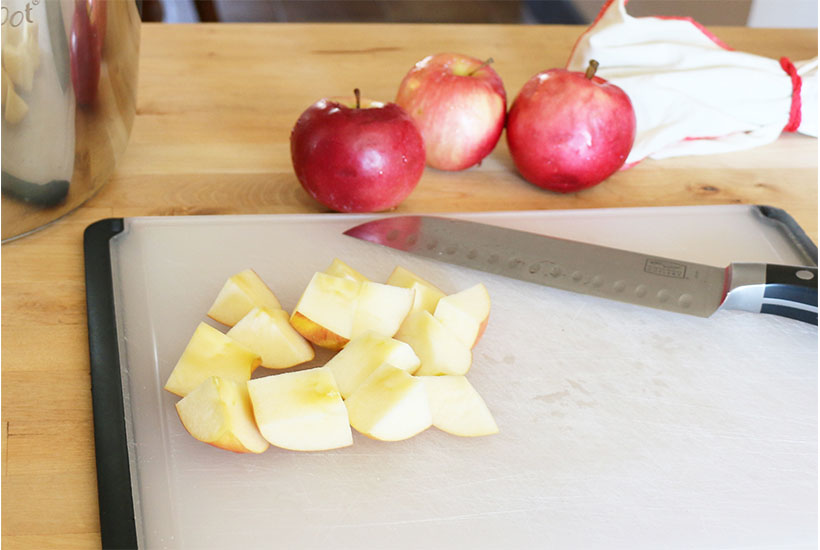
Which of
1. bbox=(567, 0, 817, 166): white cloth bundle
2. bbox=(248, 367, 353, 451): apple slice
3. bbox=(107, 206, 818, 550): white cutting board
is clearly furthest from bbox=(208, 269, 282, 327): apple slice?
bbox=(567, 0, 817, 166): white cloth bundle

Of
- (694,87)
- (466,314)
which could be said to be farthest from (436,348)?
(694,87)

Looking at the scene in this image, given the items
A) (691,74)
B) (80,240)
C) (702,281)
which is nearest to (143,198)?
(80,240)

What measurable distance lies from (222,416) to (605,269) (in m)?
0.46

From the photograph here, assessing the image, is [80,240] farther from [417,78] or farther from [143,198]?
[417,78]

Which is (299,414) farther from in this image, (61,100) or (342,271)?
(61,100)

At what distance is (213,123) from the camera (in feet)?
3.88

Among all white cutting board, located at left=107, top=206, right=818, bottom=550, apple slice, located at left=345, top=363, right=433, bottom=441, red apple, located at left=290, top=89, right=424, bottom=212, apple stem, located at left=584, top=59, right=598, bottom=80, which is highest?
apple stem, located at left=584, top=59, right=598, bottom=80

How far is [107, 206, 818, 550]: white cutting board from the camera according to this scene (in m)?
0.68

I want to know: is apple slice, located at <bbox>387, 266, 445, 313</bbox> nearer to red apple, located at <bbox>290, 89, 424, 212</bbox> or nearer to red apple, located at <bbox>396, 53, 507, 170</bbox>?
red apple, located at <bbox>290, 89, 424, 212</bbox>

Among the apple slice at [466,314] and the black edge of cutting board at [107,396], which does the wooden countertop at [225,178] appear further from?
the apple slice at [466,314]

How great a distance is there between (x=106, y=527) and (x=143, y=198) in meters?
0.50

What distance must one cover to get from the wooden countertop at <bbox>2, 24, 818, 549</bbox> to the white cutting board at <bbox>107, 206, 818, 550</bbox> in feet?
0.20

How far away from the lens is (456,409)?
0.74 meters

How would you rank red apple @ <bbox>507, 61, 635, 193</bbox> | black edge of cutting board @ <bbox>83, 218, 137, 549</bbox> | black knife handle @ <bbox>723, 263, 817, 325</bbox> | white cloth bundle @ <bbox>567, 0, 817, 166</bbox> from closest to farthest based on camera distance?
black edge of cutting board @ <bbox>83, 218, 137, 549</bbox>, black knife handle @ <bbox>723, 263, 817, 325</bbox>, red apple @ <bbox>507, 61, 635, 193</bbox>, white cloth bundle @ <bbox>567, 0, 817, 166</bbox>
